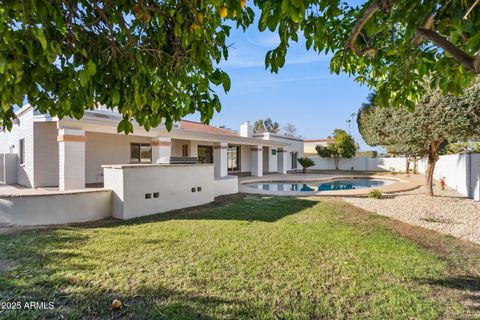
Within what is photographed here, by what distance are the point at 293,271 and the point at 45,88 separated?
14.3 feet

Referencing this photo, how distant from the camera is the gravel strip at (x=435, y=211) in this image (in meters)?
7.74

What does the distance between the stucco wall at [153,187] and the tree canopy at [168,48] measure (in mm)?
6119

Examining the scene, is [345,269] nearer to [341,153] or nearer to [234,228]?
[234,228]

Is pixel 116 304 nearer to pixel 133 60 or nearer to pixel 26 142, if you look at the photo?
pixel 133 60

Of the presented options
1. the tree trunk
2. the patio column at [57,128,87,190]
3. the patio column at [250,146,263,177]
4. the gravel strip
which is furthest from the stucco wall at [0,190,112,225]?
the patio column at [250,146,263,177]

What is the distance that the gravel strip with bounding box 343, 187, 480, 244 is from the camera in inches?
305

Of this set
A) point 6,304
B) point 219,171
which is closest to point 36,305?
point 6,304

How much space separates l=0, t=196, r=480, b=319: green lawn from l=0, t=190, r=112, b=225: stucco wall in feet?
3.12

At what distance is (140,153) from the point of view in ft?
56.0

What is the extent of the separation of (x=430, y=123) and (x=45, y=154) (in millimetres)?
16971

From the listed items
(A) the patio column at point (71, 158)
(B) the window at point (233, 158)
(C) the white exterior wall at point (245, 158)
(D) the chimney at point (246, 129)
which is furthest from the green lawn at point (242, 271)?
(D) the chimney at point (246, 129)

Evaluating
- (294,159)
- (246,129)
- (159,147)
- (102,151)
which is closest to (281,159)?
(246,129)

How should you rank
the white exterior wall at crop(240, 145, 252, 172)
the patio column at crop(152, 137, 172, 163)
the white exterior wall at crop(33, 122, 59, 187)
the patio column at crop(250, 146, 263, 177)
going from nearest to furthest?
the white exterior wall at crop(33, 122, 59, 187), the patio column at crop(152, 137, 172, 163), the patio column at crop(250, 146, 263, 177), the white exterior wall at crop(240, 145, 252, 172)

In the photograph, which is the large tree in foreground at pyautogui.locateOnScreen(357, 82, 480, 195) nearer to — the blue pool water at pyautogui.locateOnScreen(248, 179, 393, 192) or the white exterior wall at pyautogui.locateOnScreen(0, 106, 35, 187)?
the blue pool water at pyautogui.locateOnScreen(248, 179, 393, 192)
